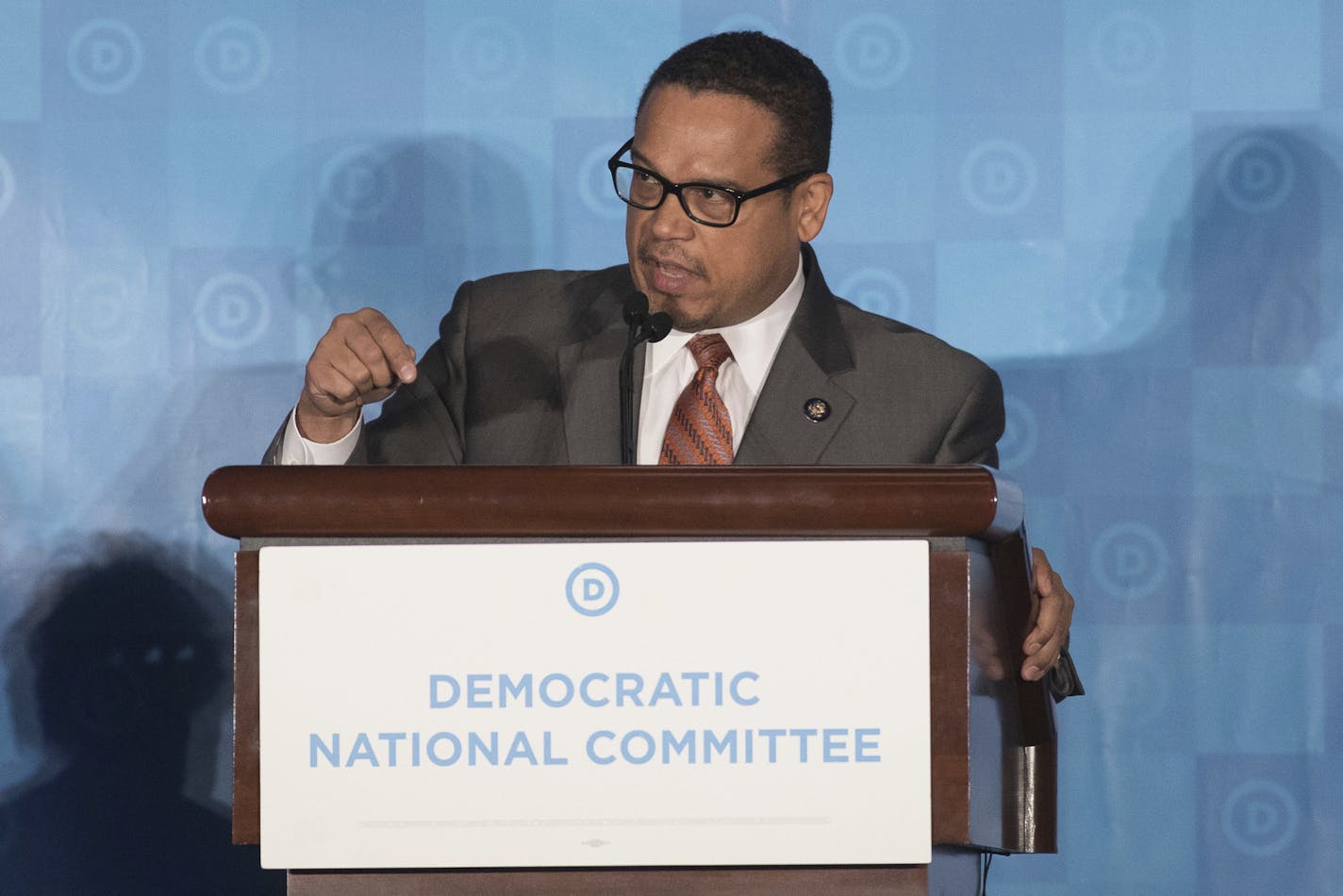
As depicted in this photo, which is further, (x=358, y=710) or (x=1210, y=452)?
(x=1210, y=452)

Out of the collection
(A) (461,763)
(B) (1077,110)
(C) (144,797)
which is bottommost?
(C) (144,797)

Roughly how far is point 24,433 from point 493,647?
5.72ft

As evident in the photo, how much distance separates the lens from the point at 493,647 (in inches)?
40.2

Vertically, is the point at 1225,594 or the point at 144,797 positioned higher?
the point at 1225,594

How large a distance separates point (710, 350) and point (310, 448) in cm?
54

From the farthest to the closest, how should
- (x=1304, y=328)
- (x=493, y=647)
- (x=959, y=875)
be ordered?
(x=1304, y=328) < (x=959, y=875) < (x=493, y=647)

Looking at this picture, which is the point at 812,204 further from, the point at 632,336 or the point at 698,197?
the point at 632,336

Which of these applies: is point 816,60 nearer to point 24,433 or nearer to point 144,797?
point 24,433

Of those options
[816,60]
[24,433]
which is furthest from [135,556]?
[816,60]

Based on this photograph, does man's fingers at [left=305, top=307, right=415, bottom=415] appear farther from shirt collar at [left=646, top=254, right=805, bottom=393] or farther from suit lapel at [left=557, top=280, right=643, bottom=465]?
shirt collar at [left=646, top=254, right=805, bottom=393]

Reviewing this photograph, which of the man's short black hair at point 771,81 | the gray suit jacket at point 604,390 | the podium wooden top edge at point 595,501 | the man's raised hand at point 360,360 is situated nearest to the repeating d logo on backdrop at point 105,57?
the gray suit jacket at point 604,390

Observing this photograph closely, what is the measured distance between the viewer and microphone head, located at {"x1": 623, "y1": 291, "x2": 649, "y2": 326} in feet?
4.43

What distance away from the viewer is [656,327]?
1337 millimetres

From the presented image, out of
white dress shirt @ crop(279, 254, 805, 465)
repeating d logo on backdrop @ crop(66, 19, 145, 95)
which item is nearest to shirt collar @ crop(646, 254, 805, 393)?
white dress shirt @ crop(279, 254, 805, 465)
